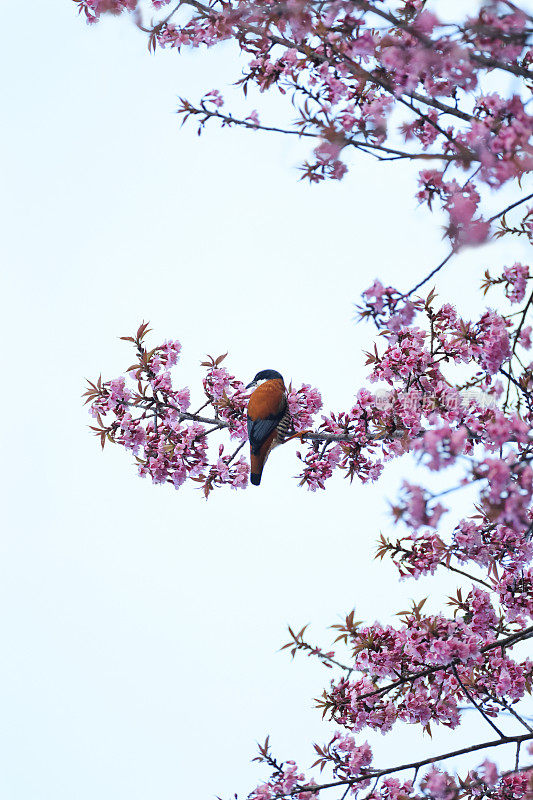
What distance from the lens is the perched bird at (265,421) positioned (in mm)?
5363

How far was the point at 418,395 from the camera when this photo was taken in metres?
5.21

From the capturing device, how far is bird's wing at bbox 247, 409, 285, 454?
535 cm

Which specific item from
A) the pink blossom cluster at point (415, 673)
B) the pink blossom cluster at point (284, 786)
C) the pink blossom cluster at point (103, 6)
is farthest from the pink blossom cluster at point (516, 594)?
the pink blossom cluster at point (103, 6)

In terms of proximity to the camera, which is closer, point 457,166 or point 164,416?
point 457,166

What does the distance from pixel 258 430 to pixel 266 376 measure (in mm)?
717

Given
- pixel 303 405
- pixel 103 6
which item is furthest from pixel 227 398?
pixel 103 6

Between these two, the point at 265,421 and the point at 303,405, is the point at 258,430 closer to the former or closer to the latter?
the point at 265,421

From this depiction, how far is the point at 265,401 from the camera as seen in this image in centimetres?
540

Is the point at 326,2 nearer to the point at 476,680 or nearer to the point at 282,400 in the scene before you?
the point at 282,400

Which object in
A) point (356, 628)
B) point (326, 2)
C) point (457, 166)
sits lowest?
point (356, 628)

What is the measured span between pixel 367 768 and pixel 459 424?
7.51 feet

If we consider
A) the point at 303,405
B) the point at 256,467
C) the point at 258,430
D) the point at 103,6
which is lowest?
the point at 256,467

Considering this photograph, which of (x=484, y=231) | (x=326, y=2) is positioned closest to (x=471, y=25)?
(x=326, y=2)

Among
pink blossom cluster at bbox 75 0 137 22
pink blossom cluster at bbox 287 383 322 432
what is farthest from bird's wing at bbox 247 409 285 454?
pink blossom cluster at bbox 75 0 137 22
